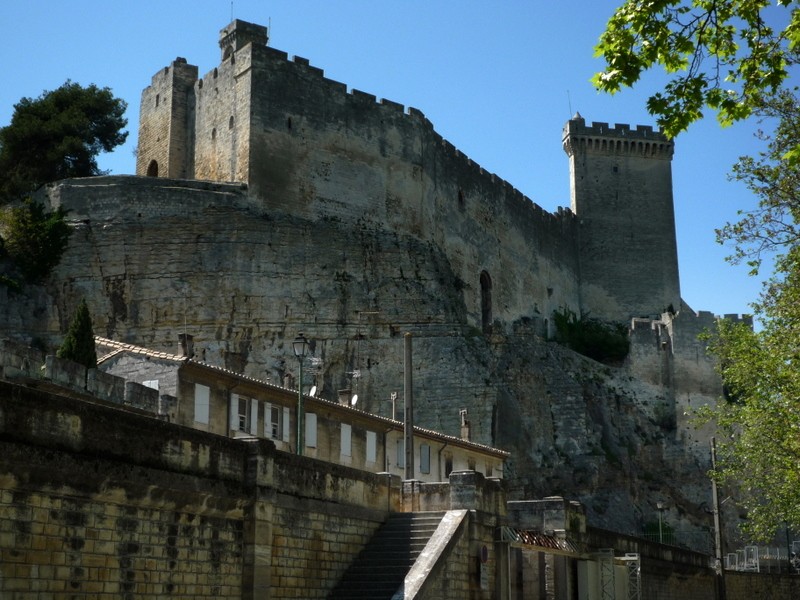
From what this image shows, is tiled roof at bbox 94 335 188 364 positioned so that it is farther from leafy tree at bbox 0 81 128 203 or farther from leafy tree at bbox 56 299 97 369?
leafy tree at bbox 0 81 128 203

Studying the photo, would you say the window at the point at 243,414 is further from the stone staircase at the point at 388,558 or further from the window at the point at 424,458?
the stone staircase at the point at 388,558

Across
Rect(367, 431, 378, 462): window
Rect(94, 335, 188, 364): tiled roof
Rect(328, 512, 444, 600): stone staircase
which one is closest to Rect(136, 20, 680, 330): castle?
Rect(94, 335, 188, 364): tiled roof

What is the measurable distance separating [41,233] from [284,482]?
26.0m

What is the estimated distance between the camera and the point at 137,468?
13.8 m

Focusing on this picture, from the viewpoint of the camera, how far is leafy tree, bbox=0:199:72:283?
39.5m

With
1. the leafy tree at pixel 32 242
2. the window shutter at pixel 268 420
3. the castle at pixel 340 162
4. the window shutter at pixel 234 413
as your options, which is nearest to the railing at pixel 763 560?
the castle at pixel 340 162

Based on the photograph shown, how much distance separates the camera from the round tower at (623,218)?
64.1 m

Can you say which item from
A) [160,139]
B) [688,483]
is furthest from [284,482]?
[688,483]

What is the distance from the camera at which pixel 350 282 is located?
43.0 m

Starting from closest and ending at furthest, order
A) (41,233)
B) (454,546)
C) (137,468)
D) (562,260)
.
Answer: (137,468)
(454,546)
(41,233)
(562,260)

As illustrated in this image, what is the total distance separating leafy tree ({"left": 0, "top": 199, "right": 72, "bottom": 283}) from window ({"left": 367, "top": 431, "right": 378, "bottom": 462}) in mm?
14577

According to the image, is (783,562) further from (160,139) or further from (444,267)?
(160,139)

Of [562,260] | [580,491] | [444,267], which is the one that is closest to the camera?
[580,491]

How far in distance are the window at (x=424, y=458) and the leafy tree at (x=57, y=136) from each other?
1918cm
